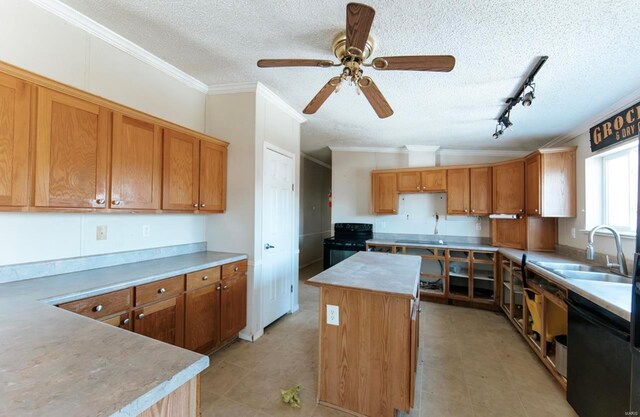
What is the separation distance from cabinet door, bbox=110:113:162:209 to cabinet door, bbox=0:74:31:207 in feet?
1.37

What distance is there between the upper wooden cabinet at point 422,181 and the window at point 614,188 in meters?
1.64

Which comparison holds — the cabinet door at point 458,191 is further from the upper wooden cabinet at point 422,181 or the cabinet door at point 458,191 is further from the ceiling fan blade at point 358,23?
the ceiling fan blade at point 358,23

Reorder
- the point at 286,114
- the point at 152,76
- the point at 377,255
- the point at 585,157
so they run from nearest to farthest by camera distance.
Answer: the point at 152,76 → the point at 377,255 → the point at 585,157 → the point at 286,114

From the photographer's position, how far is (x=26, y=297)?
1.31 m

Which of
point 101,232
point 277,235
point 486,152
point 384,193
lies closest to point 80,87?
point 101,232

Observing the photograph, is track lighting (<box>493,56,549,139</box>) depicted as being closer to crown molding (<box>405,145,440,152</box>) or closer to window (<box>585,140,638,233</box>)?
window (<box>585,140,638,233</box>)

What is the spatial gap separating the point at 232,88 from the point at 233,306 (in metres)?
2.19

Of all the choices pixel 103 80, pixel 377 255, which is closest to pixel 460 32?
pixel 377 255

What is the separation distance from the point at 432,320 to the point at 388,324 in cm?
205

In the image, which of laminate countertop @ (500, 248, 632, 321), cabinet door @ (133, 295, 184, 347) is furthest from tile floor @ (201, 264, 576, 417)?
laminate countertop @ (500, 248, 632, 321)

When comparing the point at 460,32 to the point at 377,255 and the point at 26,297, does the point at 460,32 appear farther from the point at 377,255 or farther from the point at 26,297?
the point at 26,297

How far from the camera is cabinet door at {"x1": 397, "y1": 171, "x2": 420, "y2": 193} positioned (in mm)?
4332

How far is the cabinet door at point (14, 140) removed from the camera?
1.33 meters

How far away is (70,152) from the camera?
1578mm
